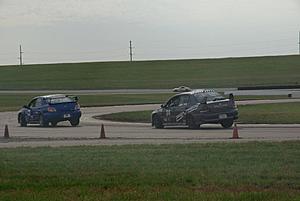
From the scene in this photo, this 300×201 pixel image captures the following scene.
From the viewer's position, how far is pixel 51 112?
33969mm

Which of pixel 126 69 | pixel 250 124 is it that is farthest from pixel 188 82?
pixel 250 124

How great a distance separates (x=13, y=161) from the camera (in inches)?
546

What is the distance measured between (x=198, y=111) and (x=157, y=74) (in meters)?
68.6

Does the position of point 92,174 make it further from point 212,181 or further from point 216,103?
point 216,103

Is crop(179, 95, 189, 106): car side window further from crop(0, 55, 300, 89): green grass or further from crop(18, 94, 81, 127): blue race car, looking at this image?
crop(0, 55, 300, 89): green grass

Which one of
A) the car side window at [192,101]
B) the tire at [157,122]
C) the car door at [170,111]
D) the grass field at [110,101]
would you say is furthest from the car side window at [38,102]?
the grass field at [110,101]

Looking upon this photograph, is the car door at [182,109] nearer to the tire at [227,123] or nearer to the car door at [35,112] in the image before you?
the tire at [227,123]

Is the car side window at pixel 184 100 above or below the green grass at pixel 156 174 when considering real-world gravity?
above

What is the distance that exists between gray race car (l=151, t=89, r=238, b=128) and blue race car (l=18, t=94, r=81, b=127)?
222 inches

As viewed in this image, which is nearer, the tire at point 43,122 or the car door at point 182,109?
the car door at point 182,109

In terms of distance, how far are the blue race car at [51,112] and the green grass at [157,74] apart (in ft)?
132

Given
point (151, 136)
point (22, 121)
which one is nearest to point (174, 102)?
point (151, 136)

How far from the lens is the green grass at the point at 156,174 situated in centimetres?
928

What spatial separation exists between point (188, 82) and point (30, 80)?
929 inches
